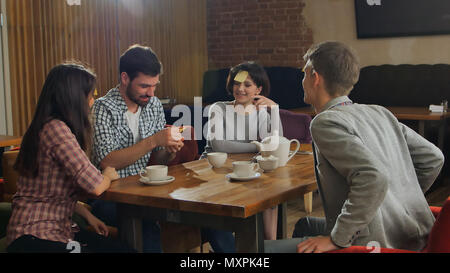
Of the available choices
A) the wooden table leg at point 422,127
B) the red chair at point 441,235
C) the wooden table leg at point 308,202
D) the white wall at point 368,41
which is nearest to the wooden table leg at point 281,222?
the red chair at point 441,235

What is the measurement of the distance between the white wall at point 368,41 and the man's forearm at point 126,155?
4388 mm

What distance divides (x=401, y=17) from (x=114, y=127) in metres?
4.37

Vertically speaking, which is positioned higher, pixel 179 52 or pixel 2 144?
pixel 179 52

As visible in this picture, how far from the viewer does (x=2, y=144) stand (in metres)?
3.37

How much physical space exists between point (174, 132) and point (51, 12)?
318 cm

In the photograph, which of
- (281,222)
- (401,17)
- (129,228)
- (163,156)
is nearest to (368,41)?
(401,17)

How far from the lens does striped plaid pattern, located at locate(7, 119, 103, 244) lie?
192cm

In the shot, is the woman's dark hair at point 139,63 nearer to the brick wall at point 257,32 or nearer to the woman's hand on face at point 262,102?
the woman's hand on face at point 262,102

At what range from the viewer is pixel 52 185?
6.48 feet

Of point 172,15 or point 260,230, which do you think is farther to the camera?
point 172,15

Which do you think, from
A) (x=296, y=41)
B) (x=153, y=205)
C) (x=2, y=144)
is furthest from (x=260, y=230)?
(x=296, y=41)

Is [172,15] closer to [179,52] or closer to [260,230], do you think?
[179,52]

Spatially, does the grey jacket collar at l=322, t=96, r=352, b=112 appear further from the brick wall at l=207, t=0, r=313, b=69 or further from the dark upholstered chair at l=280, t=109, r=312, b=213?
the brick wall at l=207, t=0, r=313, b=69
